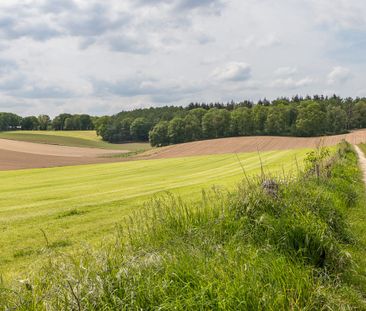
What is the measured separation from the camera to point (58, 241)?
12.9m

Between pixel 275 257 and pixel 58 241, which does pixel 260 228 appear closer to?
pixel 275 257

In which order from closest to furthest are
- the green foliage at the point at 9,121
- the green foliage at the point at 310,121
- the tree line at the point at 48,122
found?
the green foliage at the point at 310,121 < the green foliage at the point at 9,121 < the tree line at the point at 48,122

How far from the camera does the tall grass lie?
14.5 feet

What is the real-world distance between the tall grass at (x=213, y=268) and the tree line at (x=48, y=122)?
580ft

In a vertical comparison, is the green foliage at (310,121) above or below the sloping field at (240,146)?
above

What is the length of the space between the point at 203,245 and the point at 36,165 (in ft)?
192

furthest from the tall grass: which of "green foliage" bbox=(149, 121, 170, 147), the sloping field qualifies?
"green foliage" bbox=(149, 121, 170, 147)

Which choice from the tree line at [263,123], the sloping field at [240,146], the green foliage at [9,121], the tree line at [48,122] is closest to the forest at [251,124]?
the tree line at [263,123]

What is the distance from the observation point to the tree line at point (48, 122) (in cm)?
17294

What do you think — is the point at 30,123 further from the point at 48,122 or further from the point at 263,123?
the point at 263,123

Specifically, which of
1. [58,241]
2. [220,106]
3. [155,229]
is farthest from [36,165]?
[220,106]

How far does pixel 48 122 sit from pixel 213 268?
194460mm

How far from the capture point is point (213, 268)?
5.05 m

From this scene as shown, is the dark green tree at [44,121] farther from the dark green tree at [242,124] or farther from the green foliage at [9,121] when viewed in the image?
the dark green tree at [242,124]
